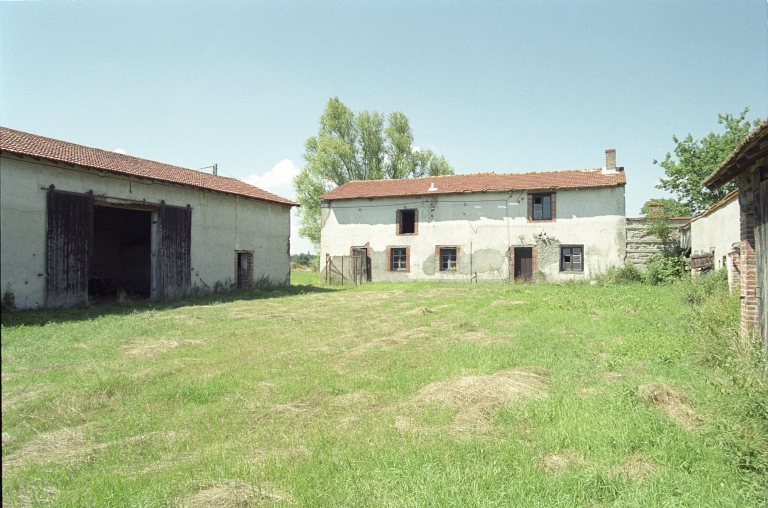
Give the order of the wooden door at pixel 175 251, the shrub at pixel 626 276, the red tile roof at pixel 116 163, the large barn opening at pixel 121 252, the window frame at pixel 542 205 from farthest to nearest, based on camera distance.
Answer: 1. the window frame at pixel 542 205
2. the shrub at pixel 626 276
3. the large barn opening at pixel 121 252
4. the wooden door at pixel 175 251
5. the red tile roof at pixel 116 163

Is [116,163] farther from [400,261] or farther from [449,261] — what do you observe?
[449,261]

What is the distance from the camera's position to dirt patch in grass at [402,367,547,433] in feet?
16.5

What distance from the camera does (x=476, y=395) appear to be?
5695 mm

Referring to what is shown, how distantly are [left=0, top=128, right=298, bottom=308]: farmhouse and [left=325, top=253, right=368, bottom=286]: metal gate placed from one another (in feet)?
14.5

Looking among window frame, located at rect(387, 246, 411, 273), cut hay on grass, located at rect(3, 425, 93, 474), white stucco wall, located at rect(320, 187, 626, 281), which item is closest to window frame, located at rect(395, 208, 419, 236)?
Answer: white stucco wall, located at rect(320, 187, 626, 281)

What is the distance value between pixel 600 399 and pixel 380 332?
5503 millimetres

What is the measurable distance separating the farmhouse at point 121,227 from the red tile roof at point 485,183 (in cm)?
697

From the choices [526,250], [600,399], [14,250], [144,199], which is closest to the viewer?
[600,399]

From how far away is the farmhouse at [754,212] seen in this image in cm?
605

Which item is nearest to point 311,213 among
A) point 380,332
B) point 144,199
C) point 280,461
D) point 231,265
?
point 231,265

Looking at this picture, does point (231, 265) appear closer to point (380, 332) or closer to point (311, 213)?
point (380, 332)

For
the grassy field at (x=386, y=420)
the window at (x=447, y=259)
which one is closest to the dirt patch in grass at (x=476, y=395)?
the grassy field at (x=386, y=420)

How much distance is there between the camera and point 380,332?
33.9 feet

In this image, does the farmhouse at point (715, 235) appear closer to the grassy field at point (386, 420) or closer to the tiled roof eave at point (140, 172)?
the grassy field at point (386, 420)
